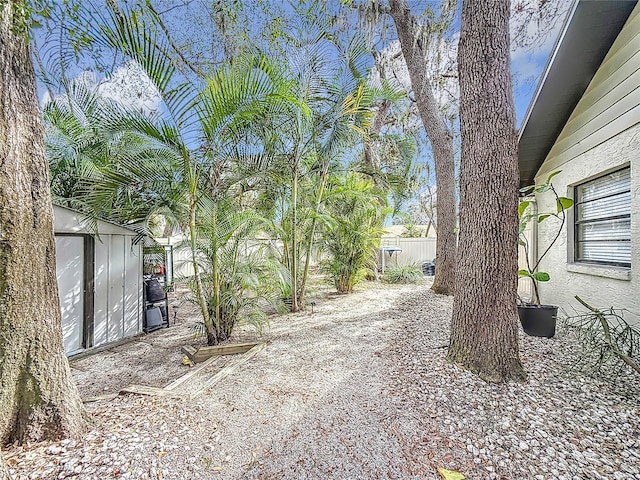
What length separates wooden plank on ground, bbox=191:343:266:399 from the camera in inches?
99.2

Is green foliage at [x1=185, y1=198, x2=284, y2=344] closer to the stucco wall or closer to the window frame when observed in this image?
the stucco wall

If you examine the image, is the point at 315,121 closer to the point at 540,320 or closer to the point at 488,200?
the point at 488,200

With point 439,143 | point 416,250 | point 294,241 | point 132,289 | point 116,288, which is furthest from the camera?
point 416,250

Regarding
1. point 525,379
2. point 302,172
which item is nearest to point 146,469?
point 525,379

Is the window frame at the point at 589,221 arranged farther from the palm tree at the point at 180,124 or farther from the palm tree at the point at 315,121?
the palm tree at the point at 180,124

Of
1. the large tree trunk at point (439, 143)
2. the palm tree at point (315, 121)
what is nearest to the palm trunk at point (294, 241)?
the palm tree at point (315, 121)

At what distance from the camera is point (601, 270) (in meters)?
3.50

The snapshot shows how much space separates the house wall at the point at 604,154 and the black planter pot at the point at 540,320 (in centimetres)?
57

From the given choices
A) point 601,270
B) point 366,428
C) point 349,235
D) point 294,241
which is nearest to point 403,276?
point 349,235

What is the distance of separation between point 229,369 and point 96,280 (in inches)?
96.4

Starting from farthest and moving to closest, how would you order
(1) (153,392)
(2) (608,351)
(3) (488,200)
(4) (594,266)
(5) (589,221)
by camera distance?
(5) (589,221) → (4) (594,266) → (2) (608,351) → (3) (488,200) → (1) (153,392)

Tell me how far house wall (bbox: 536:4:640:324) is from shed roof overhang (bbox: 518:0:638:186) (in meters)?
0.08

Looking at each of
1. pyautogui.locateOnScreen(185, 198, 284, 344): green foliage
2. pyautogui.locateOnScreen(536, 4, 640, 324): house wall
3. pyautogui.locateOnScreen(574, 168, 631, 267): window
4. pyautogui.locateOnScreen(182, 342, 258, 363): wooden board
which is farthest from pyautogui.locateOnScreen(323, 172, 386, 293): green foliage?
pyautogui.locateOnScreen(574, 168, 631, 267): window

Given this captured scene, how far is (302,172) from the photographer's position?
552cm
